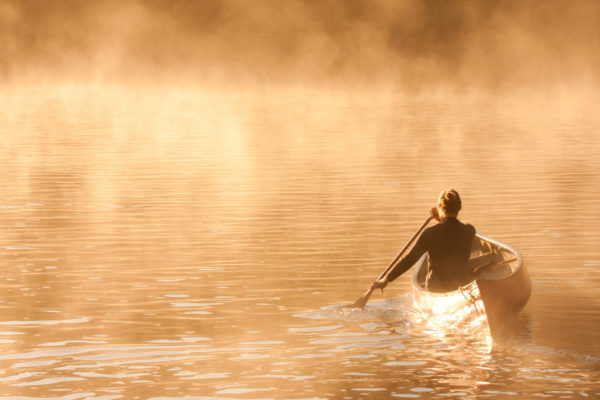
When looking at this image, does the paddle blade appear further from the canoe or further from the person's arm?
the canoe

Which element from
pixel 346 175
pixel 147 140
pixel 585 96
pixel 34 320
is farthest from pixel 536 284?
pixel 585 96

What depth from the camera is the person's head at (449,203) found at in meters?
12.9

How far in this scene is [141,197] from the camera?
82.3 ft

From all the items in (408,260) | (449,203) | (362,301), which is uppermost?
(449,203)

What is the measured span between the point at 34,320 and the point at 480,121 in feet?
130

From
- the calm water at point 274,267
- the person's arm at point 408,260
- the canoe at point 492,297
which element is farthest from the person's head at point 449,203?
the calm water at point 274,267

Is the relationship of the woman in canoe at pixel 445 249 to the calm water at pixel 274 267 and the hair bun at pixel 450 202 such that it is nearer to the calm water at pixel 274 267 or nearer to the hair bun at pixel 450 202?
the hair bun at pixel 450 202

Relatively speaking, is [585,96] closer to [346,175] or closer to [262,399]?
[346,175]

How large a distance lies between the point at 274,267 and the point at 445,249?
411 cm

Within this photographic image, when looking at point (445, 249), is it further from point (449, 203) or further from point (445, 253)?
point (449, 203)

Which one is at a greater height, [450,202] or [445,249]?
[450,202]

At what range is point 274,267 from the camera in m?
16.8

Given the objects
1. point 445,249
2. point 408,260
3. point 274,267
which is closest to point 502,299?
point 445,249

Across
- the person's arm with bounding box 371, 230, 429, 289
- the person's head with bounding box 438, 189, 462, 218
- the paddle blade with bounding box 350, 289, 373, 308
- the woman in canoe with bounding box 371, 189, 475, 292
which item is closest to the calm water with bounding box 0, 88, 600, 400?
the paddle blade with bounding box 350, 289, 373, 308
